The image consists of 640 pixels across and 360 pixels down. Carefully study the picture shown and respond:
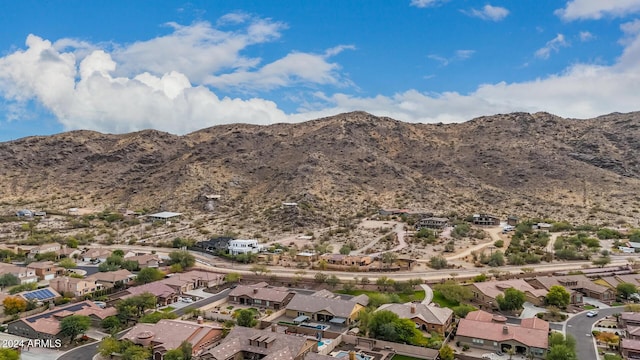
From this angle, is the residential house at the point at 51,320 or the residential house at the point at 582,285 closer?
the residential house at the point at 51,320

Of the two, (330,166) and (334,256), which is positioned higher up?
(330,166)

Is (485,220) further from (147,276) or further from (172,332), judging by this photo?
(172,332)

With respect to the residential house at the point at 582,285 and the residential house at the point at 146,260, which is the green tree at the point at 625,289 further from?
the residential house at the point at 146,260

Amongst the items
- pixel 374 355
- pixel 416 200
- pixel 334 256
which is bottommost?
pixel 374 355

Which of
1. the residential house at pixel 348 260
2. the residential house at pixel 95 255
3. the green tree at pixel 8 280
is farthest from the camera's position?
the residential house at pixel 95 255

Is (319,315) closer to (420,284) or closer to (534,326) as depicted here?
(420,284)

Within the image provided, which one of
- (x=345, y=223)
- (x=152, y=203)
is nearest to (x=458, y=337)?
(x=345, y=223)

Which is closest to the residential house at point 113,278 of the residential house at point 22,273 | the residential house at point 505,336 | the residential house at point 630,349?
the residential house at point 22,273

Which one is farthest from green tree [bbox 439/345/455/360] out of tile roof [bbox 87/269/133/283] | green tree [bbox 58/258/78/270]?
green tree [bbox 58/258/78/270]
